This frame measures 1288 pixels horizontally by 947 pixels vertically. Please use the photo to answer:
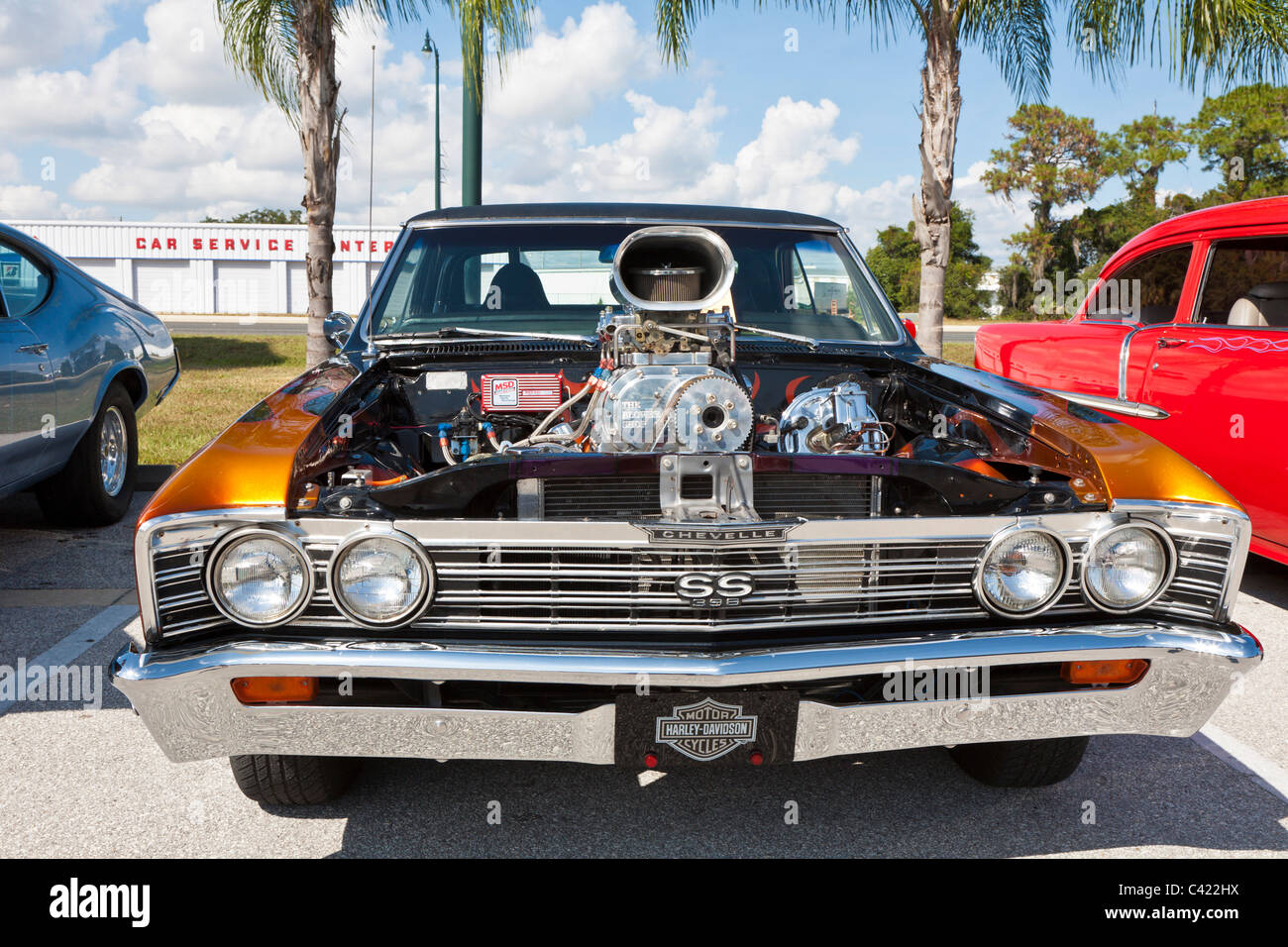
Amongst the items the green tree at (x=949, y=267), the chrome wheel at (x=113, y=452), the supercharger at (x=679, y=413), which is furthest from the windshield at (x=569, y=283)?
the green tree at (x=949, y=267)

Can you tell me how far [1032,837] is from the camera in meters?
2.40

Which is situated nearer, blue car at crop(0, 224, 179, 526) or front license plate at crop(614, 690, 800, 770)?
front license plate at crop(614, 690, 800, 770)

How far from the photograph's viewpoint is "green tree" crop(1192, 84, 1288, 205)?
3209 cm

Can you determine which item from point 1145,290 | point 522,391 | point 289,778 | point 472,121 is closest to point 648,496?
point 522,391

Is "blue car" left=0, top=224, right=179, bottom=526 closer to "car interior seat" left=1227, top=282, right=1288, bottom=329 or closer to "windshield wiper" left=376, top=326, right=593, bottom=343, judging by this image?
"windshield wiper" left=376, top=326, right=593, bottom=343

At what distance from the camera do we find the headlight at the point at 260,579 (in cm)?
196

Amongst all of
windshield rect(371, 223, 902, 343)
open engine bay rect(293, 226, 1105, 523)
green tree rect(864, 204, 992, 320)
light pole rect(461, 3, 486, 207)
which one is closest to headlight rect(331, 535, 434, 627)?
open engine bay rect(293, 226, 1105, 523)

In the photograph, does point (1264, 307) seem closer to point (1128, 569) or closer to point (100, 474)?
point (1128, 569)

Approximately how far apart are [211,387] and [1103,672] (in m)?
10.6

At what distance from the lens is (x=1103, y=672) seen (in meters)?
2.15

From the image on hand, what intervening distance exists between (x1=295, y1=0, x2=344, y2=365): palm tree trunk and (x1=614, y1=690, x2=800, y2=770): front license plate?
20.9 feet

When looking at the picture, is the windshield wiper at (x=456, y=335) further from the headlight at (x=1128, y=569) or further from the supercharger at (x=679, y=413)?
the headlight at (x=1128, y=569)

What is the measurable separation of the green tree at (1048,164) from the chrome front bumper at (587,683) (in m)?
40.9
